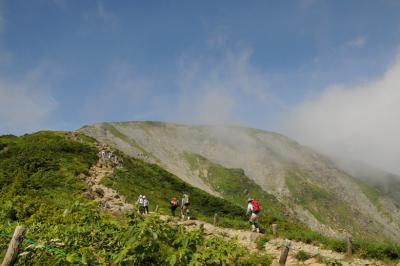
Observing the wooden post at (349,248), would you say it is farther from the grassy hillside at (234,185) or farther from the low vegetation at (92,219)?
the grassy hillside at (234,185)

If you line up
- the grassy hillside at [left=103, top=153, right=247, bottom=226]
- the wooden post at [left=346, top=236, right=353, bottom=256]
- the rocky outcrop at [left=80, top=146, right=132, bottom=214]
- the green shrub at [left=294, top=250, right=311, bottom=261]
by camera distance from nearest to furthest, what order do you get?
the green shrub at [left=294, top=250, right=311, bottom=261] < the wooden post at [left=346, top=236, right=353, bottom=256] < the rocky outcrop at [left=80, top=146, right=132, bottom=214] < the grassy hillside at [left=103, top=153, right=247, bottom=226]

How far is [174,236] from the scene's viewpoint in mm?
8656

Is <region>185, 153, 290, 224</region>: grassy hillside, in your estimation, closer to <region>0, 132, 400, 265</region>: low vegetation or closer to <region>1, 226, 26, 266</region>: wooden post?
<region>0, 132, 400, 265</region>: low vegetation

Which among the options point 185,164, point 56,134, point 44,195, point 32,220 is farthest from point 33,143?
point 185,164

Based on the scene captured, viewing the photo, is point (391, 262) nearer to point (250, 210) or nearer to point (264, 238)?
point (264, 238)

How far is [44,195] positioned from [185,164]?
→ 14033cm

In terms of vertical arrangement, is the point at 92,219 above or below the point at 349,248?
below

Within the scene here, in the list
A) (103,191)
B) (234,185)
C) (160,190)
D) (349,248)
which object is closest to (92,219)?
(349,248)

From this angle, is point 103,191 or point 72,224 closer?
point 72,224

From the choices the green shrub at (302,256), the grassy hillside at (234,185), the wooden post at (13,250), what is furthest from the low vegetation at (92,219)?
the grassy hillside at (234,185)

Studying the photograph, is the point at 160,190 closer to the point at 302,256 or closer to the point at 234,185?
the point at 302,256

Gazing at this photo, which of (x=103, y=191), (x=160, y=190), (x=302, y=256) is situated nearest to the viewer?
(x=302, y=256)


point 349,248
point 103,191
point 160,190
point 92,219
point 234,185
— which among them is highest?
point 234,185

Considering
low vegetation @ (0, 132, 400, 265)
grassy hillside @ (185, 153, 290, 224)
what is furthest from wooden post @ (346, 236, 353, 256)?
grassy hillside @ (185, 153, 290, 224)
